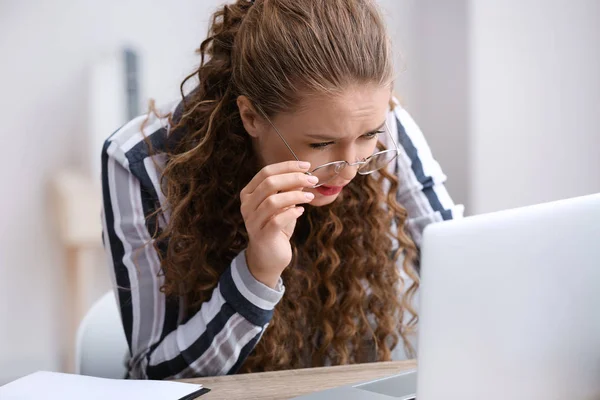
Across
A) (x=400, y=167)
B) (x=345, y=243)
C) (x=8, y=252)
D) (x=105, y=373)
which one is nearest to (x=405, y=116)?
(x=400, y=167)

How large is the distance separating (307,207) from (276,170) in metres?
0.34

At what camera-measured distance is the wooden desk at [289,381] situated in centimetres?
101

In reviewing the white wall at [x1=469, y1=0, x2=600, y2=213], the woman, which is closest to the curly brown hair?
the woman

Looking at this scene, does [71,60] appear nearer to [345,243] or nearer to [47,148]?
[47,148]

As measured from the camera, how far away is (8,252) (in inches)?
98.5

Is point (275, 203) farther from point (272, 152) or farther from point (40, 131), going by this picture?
point (40, 131)

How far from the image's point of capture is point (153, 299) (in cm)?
128

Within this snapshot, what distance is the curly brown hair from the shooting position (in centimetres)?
118

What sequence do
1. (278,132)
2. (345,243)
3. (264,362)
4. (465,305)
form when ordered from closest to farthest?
(465,305) → (278,132) → (264,362) → (345,243)

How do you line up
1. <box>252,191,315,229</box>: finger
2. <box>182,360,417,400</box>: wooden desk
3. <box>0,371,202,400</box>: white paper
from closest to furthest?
1. <box>0,371,202,400</box>: white paper
2. <box>182,360,417,400</box>: wooden desk
3. <box>252,191,315,229</box>: finger

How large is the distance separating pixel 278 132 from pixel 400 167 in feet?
1.29

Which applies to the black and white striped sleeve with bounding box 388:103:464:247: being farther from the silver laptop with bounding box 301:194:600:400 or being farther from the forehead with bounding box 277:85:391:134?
the silver laptop with bounding box 301:194:600:400

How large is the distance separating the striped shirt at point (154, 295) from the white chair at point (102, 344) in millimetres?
32

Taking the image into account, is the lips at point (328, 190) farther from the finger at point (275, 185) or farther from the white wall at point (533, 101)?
the white wall at point (533, 101)
